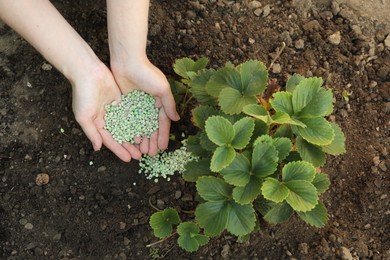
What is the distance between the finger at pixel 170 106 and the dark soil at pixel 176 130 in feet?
0.39

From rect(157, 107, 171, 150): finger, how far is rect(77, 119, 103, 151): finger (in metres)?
0.22

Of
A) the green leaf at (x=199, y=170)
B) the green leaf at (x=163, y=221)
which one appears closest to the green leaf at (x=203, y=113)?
the green leaf at (x=199, y=170)

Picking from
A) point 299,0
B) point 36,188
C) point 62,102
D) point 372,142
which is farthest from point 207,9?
point 36,188

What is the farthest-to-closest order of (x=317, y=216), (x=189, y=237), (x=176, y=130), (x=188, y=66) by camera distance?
(x=176, y=130), (x=188, y=66), (x=189, y=237), (x=317, y=216)

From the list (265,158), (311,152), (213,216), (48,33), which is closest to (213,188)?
(213,216)

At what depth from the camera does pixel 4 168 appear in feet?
6.42

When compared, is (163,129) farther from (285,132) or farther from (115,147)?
(285,132)

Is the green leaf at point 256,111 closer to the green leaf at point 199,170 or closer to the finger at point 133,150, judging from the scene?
the green leaf at point 199,170

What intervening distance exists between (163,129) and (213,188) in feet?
1.51

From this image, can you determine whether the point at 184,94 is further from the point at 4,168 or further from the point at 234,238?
the point at 4,168

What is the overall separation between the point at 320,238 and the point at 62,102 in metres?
1.13

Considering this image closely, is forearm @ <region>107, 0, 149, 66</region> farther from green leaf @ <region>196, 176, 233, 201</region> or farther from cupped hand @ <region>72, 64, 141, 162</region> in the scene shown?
green leaf @ <region>196, 176, 233, 201</region>

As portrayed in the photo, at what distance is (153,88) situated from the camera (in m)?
1.85

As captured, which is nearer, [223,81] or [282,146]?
[282,146]
